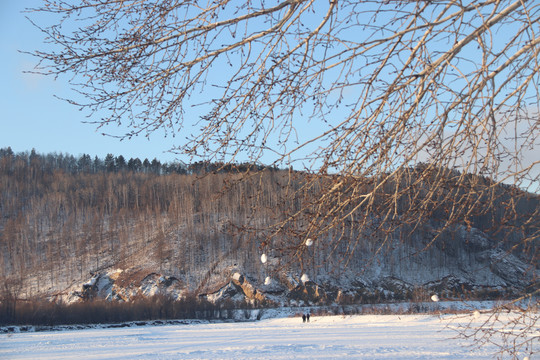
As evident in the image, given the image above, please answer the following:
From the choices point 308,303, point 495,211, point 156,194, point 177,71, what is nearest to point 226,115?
point 177,71

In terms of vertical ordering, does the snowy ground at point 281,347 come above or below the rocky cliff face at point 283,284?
below

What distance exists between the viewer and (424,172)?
359cm

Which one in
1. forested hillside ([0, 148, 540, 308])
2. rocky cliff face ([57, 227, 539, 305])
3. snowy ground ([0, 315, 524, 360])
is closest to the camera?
snowy ground ([0, 315, 524, 360])

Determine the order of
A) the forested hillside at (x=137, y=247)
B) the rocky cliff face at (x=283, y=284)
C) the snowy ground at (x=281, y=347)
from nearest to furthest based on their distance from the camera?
1. the snowy ground at (x=281, y=347)
2. the rocky cliff face at (x=283, y=284)
3. the forested hillside at (x=137, y=247)

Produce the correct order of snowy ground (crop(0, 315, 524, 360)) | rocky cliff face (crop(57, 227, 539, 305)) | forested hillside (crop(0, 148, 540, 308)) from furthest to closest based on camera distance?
forested hillside (crop(0, 148, 540, 308))
rocky cliff face (crop(57, 227, 539, 305))
snowy ground (crop(0, 315, 524, 360))

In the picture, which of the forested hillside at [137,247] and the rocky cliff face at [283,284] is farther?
the forested hillside at [137,247]

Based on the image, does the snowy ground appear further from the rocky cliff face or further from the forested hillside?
the rocky cliff face

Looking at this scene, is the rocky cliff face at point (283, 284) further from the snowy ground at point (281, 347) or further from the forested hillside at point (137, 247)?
the snowy ground at point (281, 347)

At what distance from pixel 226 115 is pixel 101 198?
91081 mm

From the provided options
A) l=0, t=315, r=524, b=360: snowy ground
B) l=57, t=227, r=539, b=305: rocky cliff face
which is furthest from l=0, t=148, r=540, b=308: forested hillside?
l=0, t=315, r=524, b=360: snowy ground

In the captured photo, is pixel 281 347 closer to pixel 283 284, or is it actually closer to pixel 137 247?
pixel 283 284

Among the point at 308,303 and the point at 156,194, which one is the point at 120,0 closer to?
the point at 308,303

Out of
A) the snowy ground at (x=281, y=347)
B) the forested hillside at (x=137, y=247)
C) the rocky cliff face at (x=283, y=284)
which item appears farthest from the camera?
the forested hillside at (x=137, y=247)

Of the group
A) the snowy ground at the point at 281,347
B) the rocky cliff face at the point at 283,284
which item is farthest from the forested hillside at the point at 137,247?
the snowy ground at the point at 281,347
